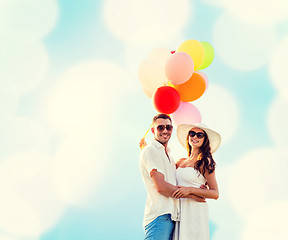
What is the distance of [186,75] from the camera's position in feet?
13.0

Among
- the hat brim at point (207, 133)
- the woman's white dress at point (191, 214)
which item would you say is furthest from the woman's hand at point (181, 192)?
the hat brim at point (207, 133)

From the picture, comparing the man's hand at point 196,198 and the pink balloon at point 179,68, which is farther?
the pink balloon at point 179,68

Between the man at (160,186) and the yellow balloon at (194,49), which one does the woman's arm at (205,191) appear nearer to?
the man at (160,186)

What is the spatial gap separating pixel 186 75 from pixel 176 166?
3.37ft

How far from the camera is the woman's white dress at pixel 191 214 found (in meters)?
3.35

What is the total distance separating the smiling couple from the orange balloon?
1.57 ft

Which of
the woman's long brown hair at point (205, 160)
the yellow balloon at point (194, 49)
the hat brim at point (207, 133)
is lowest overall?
the woman's long brown hair at point (205, 160)

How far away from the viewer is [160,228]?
322 centimetres

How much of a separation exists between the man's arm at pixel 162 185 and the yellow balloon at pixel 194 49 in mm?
1662

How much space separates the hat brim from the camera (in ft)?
12.6

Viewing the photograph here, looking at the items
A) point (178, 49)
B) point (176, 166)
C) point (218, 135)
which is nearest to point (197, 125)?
point (218, 135)

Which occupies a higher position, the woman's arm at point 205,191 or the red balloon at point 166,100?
the red balloon at point 166,100

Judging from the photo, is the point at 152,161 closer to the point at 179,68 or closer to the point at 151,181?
the point at 151,181

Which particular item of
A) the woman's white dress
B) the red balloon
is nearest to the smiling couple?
the woman's white dress
